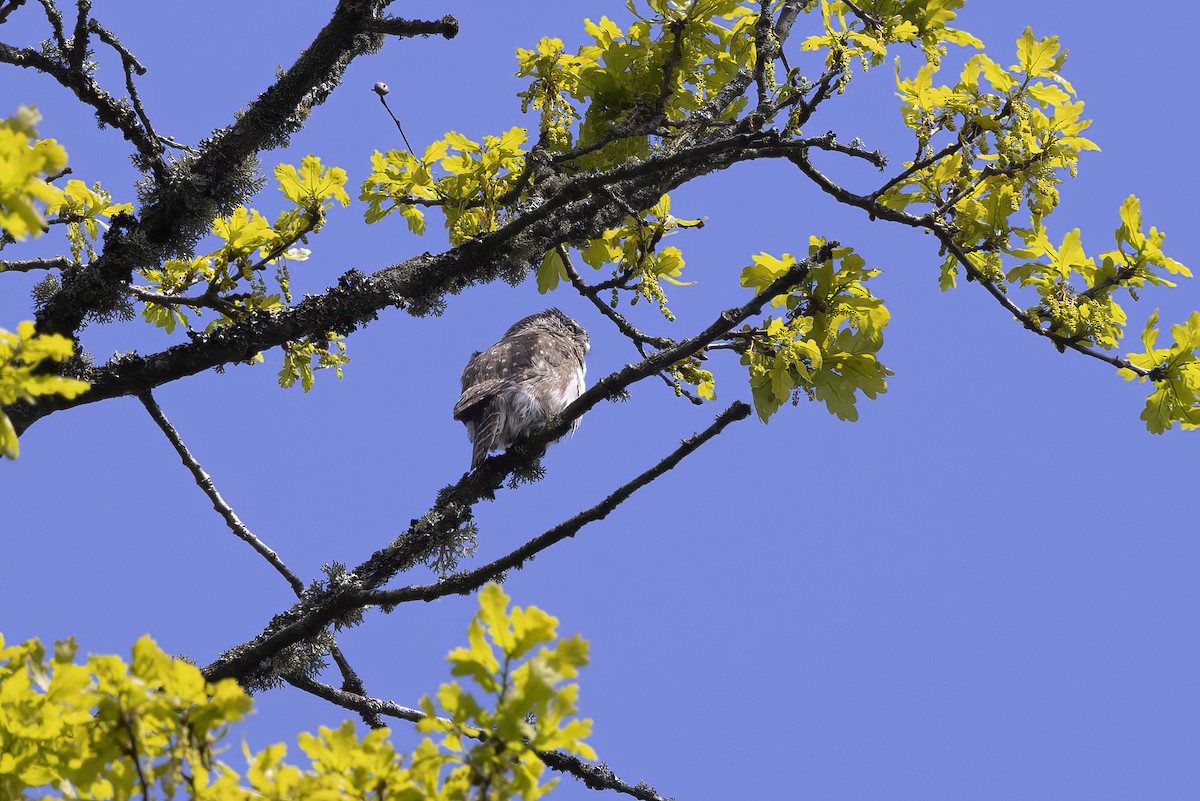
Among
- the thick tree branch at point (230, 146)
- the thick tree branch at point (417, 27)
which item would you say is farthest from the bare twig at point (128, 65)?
the thick tree branch at point (417, 27)

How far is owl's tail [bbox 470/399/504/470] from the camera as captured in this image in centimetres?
511

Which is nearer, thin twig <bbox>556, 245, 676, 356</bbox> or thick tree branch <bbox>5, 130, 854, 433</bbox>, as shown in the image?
thick tree branch <bbox>5, 130, 854, 433</bbox>

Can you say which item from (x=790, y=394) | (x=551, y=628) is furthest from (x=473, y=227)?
(x=551, y=628)

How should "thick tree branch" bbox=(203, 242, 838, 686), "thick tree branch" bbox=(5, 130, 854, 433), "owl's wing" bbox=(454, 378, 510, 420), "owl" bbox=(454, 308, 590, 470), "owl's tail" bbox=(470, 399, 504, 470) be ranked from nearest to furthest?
"thick tree branch" bbox=(203, 242, 838, 686) < "thick tree branch" bbox=(5, 130, 854, 433) < "owl's tail" bbox=(470, 399, 504, 470) < "owl" bbox=(454, 308, 590, 470) < "owl's wing" bbox=(454, 378, 510, 420)

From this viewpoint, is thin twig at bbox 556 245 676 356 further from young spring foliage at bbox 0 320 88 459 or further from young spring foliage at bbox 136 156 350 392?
young spring foliage at bbox 0 320 88 459

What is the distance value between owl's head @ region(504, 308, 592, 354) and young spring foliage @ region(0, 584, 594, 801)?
569cm

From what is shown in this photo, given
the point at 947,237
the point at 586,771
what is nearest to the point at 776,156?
the point at 947,237

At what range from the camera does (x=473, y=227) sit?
14.8ft

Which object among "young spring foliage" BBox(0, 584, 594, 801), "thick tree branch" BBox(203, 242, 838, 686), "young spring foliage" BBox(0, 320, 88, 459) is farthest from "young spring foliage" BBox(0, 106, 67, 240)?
"thick tree branch" BBox(203, 242, 838, 686)

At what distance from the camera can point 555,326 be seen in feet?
26.1

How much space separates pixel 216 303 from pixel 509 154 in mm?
1264

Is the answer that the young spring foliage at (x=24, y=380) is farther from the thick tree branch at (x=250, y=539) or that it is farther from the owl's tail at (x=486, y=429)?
the owl's tail at (x=486, y=429)

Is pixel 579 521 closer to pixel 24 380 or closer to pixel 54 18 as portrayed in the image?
pixel 24 380

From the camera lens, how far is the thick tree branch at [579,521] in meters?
3.21
